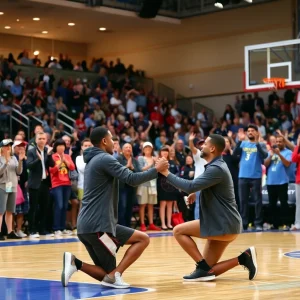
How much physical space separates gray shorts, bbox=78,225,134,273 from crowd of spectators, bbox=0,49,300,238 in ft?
22.1

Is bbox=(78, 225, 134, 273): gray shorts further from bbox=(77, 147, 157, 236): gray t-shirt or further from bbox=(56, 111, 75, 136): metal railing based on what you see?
bbox=(56, 111, 75, 136): metal railing

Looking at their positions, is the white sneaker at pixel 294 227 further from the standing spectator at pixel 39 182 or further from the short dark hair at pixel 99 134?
the short dark hair at pixel 99 134

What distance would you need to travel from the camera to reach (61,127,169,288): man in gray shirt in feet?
24.9

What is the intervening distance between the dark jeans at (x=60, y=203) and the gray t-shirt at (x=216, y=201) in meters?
8.42

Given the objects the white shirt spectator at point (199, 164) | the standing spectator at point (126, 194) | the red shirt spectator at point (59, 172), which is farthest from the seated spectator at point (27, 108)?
the white shirt spectator at point (199, 164)

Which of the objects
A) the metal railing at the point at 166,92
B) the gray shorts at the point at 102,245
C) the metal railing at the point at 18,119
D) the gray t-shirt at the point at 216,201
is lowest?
the gray shorts at the point at 102,245

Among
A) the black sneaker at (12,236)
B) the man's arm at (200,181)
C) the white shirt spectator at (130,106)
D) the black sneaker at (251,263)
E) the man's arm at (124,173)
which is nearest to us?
the man's arm at (124,173)

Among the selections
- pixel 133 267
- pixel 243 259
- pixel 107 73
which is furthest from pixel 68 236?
pixel 107 73

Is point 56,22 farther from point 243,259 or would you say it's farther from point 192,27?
point 243,259

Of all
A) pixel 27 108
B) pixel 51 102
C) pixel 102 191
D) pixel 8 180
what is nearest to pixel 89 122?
pixel 51 102

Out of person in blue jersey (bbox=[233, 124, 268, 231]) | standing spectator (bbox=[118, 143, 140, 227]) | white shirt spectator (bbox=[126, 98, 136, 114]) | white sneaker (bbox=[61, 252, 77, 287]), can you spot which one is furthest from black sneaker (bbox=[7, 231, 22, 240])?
white shirt spectator (bbox=[126, 98, 136, 114])

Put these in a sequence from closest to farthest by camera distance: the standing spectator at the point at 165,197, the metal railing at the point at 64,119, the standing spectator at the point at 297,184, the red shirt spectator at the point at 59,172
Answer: the red shirt spectator at the point at 59,172 → the standing spectator at the point at 297,184 → the standing spectator at the point at 165,197 → the metal railing at the point at 64,119

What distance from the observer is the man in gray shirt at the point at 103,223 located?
7.59 metres

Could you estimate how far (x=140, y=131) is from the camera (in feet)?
82.3
